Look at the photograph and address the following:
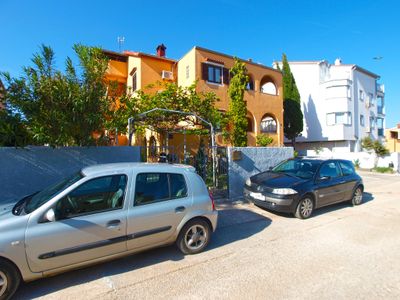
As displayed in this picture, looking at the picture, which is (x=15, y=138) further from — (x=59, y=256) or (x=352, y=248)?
(x=352, y=248)

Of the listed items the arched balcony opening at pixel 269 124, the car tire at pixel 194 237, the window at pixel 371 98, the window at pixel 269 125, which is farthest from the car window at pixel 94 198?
the window at pixel 371 98

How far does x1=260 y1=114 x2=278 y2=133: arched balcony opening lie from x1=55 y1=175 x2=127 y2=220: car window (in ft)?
56.0

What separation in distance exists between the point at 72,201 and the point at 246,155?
619 centimetres

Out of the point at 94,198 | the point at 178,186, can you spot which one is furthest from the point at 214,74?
the point at 94,198

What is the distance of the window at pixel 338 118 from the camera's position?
87.4 ft

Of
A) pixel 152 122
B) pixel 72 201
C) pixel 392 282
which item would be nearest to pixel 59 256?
pixel 72 201

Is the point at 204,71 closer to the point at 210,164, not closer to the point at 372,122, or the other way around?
the point at 210,164

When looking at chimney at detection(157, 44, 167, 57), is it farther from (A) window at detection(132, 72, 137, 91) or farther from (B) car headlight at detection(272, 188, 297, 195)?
(B) car headlight at detection(272, 188, 297, 195)

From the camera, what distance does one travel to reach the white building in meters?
26.7

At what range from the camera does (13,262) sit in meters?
2.78

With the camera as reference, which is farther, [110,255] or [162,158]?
[162,158]

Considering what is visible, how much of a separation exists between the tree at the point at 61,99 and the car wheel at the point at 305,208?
5.41m

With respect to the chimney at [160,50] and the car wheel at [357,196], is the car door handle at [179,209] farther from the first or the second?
the chimney at [160,50]

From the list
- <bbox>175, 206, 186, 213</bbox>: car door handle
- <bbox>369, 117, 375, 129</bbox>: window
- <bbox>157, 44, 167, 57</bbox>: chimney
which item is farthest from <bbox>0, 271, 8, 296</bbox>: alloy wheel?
<bbox>369, 117, 375, 129</bbox>: window
